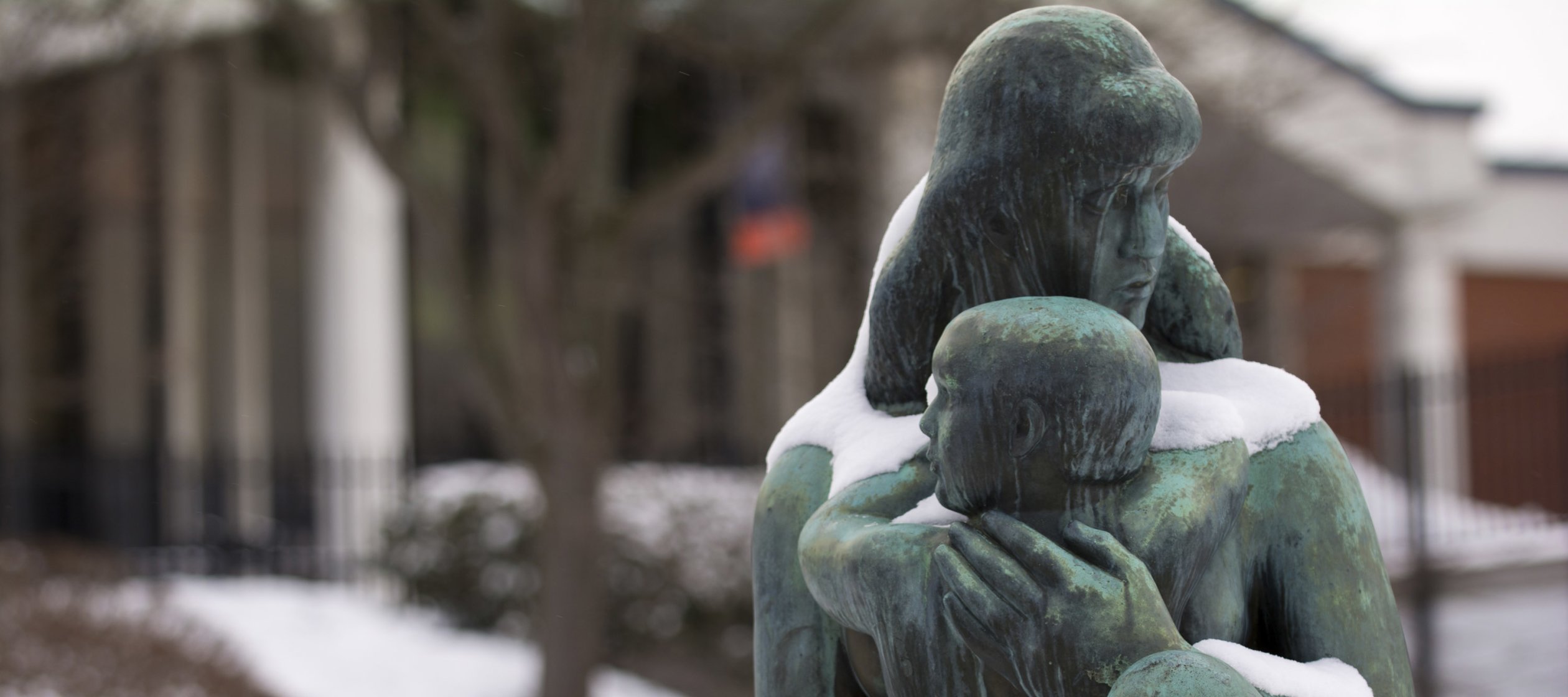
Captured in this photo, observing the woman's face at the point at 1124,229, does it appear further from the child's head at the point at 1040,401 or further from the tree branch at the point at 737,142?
the tree branch at the point at 737,142

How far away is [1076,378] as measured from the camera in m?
1.44

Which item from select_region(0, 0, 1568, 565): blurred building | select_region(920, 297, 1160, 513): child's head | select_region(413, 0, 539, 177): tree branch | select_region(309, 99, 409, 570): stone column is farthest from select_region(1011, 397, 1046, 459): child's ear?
select_region(309, 99, 409, 570): stone column

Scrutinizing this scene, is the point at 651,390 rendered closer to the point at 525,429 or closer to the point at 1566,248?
the point at 525,429

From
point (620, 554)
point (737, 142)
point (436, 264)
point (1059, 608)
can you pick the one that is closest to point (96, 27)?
point (436, 264)

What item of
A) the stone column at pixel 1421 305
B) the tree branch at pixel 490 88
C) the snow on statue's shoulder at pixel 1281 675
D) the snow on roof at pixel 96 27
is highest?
the snow on roof at pixel 96 27

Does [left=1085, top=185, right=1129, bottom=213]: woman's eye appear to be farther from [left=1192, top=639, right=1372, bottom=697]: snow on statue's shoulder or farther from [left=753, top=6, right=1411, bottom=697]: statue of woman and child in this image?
[left=1192, top=639, right=1372, bottom=697]: snow on statue's shoulder

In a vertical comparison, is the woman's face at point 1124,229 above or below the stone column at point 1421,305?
above

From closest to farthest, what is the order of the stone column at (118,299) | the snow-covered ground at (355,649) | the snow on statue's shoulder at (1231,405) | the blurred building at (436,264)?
the snow on statue's shoulder at (1231,405) → the snow-covered ground at (355,649) → the blurred building at (436,264) → the stone column at (118,299)

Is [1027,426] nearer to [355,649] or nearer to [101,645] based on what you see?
[101,645]

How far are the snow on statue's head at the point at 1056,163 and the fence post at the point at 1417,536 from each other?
28.1 feet

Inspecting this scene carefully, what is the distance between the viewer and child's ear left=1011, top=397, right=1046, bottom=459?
57.1 inches

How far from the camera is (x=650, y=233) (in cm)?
1730

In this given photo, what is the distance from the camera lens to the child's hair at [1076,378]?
1.45 meters

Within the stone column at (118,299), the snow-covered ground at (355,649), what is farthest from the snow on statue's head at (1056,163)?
the stone column at (118,299)
